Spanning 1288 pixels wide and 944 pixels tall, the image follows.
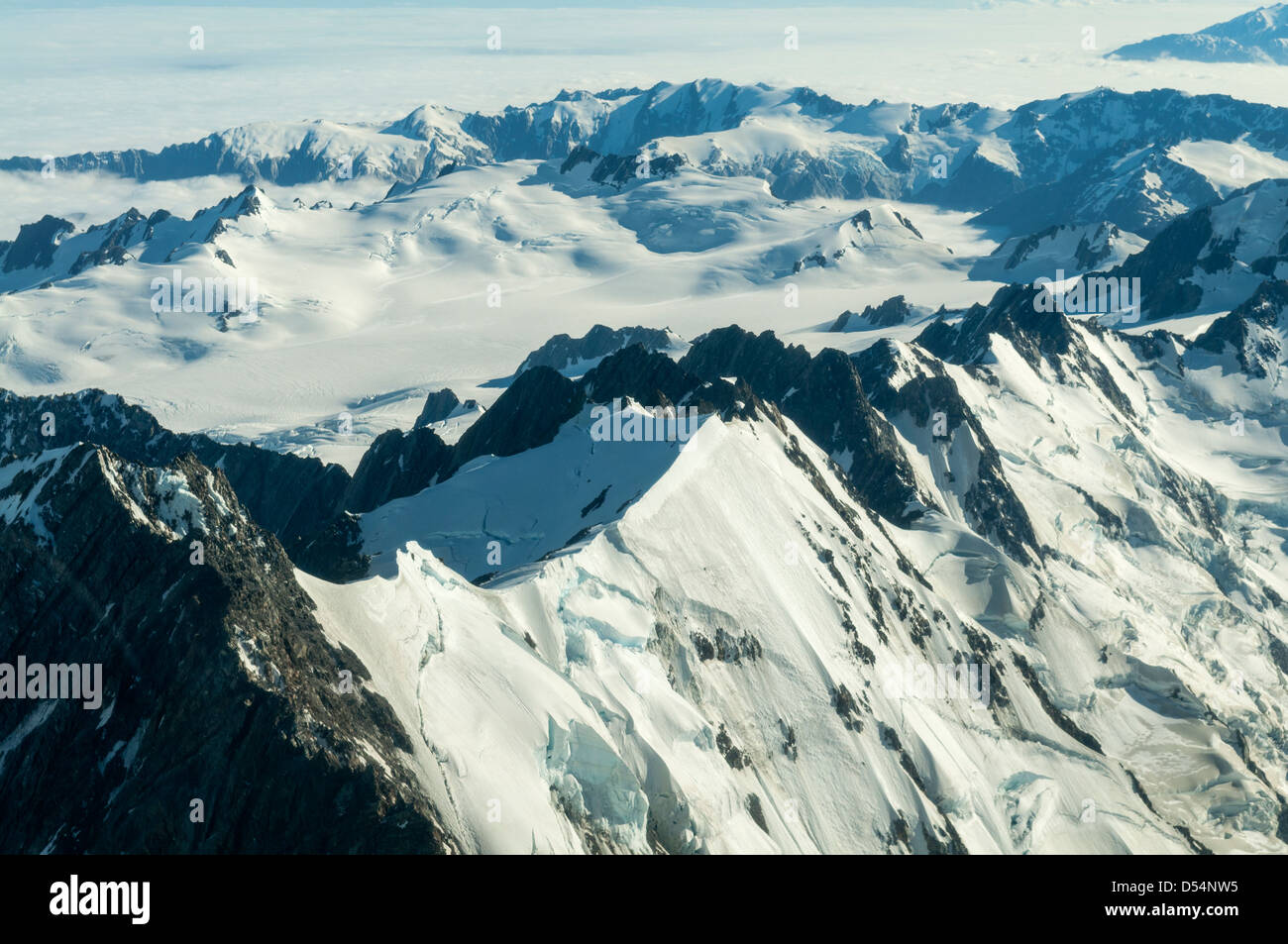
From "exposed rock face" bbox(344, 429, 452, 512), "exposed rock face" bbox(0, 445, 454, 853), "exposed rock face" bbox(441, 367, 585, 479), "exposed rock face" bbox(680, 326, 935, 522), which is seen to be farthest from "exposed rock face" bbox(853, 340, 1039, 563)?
"exposed rock face" bbox(0, 445, 454, 853)

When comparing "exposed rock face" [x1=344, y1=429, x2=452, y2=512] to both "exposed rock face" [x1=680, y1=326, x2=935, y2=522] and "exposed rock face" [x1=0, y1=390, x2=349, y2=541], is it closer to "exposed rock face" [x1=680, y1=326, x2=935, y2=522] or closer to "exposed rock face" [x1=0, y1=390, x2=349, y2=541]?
"exposed rock face" [x1=0, y1=390, x2=349, y2=541]

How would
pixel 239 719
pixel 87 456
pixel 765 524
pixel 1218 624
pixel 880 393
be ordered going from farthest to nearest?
pixel 880 393 → pixel 1218 624 → pixel 765 524 → pixel 87 456 → pixel 239 719

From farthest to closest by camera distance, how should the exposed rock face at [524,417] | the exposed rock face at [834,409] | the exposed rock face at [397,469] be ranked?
the exposed rock face at [834,409]
the exposed rock face at [397,469]
the exposed rock face at [524,417]

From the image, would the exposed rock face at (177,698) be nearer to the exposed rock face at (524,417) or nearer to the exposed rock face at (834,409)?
the exposed rock face at (524,417)

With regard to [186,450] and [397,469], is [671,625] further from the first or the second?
[186,450]

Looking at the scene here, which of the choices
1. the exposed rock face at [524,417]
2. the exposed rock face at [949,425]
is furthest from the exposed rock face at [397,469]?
the exposed rock face at [949,425]

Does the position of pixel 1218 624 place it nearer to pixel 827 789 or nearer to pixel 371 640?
pixel 827 789
